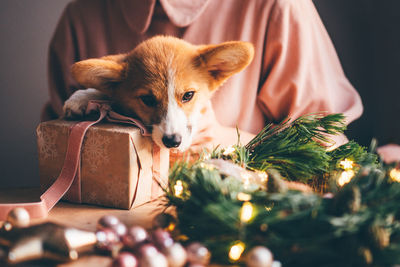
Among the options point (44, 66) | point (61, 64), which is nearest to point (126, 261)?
point (61, 64)

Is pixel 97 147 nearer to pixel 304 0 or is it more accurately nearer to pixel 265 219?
pixel 265 219

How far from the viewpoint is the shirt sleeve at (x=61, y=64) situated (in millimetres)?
1408

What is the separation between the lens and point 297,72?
1.19m

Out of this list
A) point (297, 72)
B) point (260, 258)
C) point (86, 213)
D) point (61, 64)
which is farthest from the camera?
point (61, 64)

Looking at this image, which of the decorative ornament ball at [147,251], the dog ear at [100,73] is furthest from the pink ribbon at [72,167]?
the decorative ornament ball at [147,251]

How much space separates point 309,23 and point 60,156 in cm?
97

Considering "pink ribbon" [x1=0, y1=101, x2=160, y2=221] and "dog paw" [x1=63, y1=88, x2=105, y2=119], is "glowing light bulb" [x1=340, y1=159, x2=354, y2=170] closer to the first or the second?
"pink ribbon" [x1=0, y1=101, x2=160, y2=221]

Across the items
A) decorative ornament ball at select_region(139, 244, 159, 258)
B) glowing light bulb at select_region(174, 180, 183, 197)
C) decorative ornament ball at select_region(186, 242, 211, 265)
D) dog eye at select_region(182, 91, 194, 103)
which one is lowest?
decorative ornament ball at select_region(186, 242, 211, 265)

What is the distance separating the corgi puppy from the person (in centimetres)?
23

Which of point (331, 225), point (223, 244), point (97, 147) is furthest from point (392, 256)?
point (97, 147)

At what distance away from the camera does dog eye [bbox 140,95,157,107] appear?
917mm

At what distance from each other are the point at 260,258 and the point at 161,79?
551 millimetres

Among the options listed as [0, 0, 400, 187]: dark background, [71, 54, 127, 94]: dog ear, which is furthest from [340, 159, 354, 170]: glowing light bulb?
[0, 0, 400, 187]: dark background

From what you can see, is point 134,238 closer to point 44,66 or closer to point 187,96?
point 187,96
